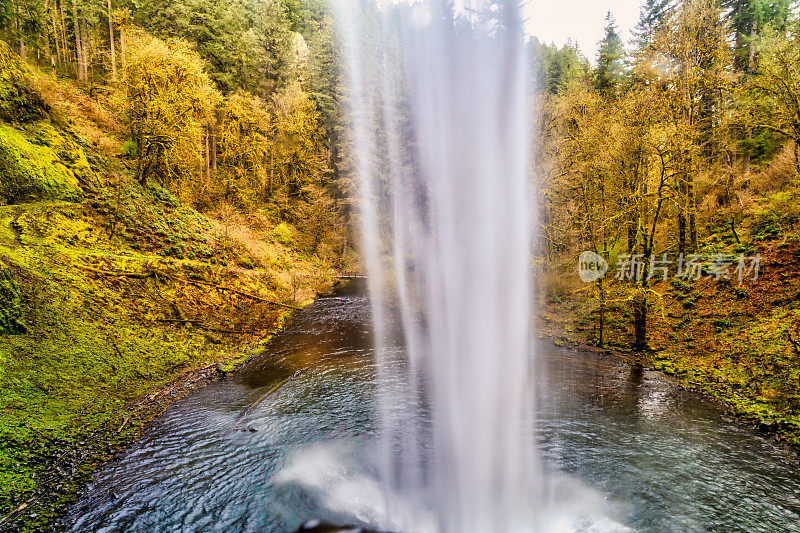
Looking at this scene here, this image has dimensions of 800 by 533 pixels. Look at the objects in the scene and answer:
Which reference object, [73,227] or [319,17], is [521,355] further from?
[319,17]

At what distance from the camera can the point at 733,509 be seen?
5965mm

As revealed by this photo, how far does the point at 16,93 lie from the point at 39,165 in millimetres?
3211

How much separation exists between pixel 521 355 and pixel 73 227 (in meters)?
15.2

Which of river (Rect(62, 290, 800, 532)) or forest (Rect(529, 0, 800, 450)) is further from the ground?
forest (Rect(529, 0, 800, 450))

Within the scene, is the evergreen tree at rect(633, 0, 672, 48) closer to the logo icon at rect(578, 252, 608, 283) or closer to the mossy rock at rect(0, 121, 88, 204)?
the logo icon at rect(578, 252, 608, 283)

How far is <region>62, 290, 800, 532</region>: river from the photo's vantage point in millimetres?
5723

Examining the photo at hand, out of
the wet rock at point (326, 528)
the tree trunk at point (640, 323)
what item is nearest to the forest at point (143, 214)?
the wet rock at point (326, 528)

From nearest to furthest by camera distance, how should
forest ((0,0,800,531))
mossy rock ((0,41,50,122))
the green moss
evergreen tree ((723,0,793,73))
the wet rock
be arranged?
1. the wet rock
2. forest ((0,0,800,531))
3. mossy rock ((0,41,50,122))
4. evergreen tree ((723,0,793,73))
5. the green moss

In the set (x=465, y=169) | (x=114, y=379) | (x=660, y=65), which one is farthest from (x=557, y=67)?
(x=114, y=379)

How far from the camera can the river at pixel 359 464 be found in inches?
225

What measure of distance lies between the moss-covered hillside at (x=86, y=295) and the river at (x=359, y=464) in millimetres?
920

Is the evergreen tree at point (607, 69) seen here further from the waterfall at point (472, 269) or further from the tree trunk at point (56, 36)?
the tree trunk at point (56, 36)

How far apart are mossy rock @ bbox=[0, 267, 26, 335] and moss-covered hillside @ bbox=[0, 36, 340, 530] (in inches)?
1.1

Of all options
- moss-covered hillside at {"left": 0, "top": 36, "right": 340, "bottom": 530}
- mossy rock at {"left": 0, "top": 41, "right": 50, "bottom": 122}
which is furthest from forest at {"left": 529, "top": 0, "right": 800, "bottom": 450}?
mossy rock at {"left": 0, "top": 41, "right": 50, "bottom": 122}
